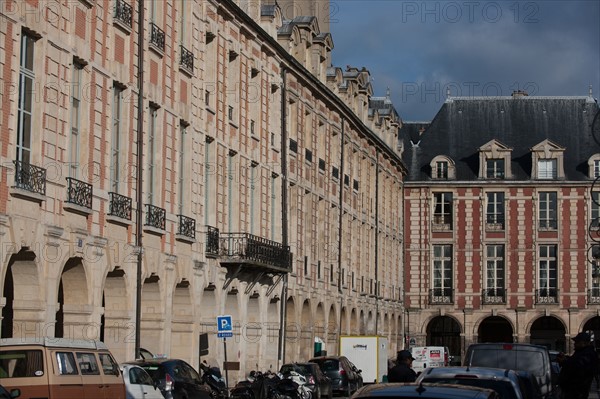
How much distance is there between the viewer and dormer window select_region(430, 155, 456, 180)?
82688 millimetres

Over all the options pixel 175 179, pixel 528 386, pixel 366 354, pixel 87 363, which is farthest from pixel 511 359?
pixel 366 354

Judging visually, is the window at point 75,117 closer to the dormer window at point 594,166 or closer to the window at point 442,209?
the window at point 442,209

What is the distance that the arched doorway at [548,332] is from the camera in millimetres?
82312

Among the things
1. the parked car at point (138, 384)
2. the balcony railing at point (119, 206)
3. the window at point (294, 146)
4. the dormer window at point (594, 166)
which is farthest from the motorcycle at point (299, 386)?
the dormer window at point (594, 166)

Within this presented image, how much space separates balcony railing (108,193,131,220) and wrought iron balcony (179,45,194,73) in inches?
250

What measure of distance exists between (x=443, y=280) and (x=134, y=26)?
50883 mm

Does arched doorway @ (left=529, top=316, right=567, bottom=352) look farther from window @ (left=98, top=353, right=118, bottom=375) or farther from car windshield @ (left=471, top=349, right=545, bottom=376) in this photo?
window @ (left=98, top=353, right=118, bottom=375)

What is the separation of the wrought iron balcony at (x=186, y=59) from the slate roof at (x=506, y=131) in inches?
1824

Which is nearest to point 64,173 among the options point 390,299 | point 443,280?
point 390,299

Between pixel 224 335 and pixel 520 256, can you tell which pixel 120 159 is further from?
pixel 520 256

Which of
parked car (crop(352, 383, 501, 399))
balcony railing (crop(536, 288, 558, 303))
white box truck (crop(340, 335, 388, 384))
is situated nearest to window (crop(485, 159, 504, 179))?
balcony railing (crop(536, 288, 558, 303))

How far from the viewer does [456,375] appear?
15.9 meters

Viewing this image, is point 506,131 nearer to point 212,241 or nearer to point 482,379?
Answer: point 212,241

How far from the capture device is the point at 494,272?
81.2 metres
